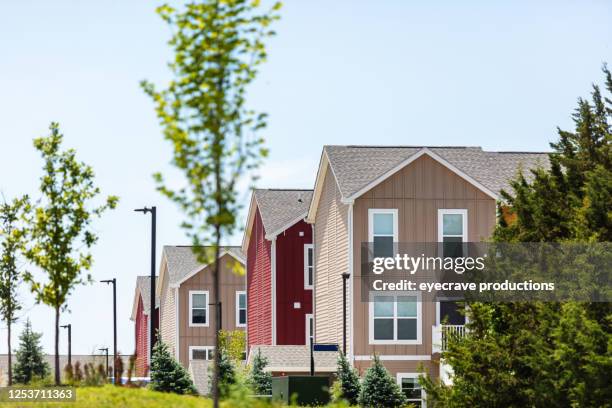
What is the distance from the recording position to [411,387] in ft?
134

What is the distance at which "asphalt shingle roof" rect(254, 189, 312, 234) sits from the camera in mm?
50888

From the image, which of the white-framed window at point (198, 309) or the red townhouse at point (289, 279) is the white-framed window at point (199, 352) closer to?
the white-framed window at point (198, 309)

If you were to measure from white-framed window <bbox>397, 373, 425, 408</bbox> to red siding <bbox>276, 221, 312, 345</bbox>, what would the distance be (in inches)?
387

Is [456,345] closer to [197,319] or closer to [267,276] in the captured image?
[267,276]

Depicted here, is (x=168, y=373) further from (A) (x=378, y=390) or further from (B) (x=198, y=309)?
(B) (x=198, y=309)

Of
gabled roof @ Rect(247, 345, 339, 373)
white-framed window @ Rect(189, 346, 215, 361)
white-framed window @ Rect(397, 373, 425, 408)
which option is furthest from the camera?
white-framed window @ Rect(189, 346, 215, 361)

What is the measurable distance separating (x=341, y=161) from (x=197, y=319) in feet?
84.2

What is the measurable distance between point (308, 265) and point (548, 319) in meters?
25.3

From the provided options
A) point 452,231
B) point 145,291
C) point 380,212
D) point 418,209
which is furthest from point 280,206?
point 145,291

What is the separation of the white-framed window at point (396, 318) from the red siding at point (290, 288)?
956 centimetres

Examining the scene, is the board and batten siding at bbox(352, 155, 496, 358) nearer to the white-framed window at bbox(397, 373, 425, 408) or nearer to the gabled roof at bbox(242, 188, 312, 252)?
the white-framed window at bbox(397, 373, 425, 408)

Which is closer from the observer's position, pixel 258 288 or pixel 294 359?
pixel 294 359

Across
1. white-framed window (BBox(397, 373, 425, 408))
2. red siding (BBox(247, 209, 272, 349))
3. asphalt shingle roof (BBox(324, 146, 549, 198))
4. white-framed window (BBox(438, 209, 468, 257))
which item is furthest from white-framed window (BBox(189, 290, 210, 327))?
white-framed window (BBox(438, 209, 468, 257))

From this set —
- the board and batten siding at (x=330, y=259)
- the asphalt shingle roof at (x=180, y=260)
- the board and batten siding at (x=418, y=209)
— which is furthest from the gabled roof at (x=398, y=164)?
the asphalt shingle roof at (x=180, y=260)
